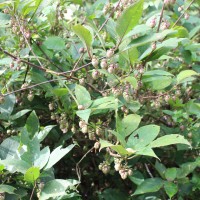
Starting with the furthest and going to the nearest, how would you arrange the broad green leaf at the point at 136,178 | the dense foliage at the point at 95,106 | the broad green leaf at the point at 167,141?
the broad green leaf at the point at 136,178 → the dense foliage at the point at 95,106 → the broad green leaf at the point at 167,141

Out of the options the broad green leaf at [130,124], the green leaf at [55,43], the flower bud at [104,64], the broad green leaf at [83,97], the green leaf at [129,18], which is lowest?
the broad green leaf at [130,124]

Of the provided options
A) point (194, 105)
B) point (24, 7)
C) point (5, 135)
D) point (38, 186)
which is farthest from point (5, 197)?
point (194, 105)

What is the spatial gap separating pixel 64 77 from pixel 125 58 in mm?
214

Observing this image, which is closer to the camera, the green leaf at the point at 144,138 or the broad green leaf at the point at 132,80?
the green leaf at the point at 144,138

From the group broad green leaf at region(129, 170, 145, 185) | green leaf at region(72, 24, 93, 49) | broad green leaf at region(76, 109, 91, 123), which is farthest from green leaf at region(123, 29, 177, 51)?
broad green leaf at region(129, 170, 145, 185)

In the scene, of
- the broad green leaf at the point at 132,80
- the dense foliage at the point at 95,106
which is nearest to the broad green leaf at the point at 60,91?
the dense foliage at the point at 95,106

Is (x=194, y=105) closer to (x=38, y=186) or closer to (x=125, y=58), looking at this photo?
(x=125, y=58)

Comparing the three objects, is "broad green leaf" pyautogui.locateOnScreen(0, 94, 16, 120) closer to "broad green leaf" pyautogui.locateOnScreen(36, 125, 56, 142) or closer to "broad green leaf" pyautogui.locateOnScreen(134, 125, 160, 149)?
"broad green leaf" pyautogui.locateOnScreen(36, 125, 56, 142)

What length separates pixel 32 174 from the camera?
113 cm

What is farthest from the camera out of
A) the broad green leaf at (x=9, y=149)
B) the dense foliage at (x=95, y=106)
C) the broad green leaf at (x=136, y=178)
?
the broad green leaf at (x=136, y=178)

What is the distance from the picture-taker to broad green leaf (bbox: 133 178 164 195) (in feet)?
4.47

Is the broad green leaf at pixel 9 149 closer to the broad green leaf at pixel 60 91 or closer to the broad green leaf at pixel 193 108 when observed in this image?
the broad green leaf at pixel 60 91

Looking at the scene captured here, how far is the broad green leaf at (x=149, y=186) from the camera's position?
136 centimetres

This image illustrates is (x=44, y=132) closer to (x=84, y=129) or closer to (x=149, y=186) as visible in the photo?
(x=84, y=129)
